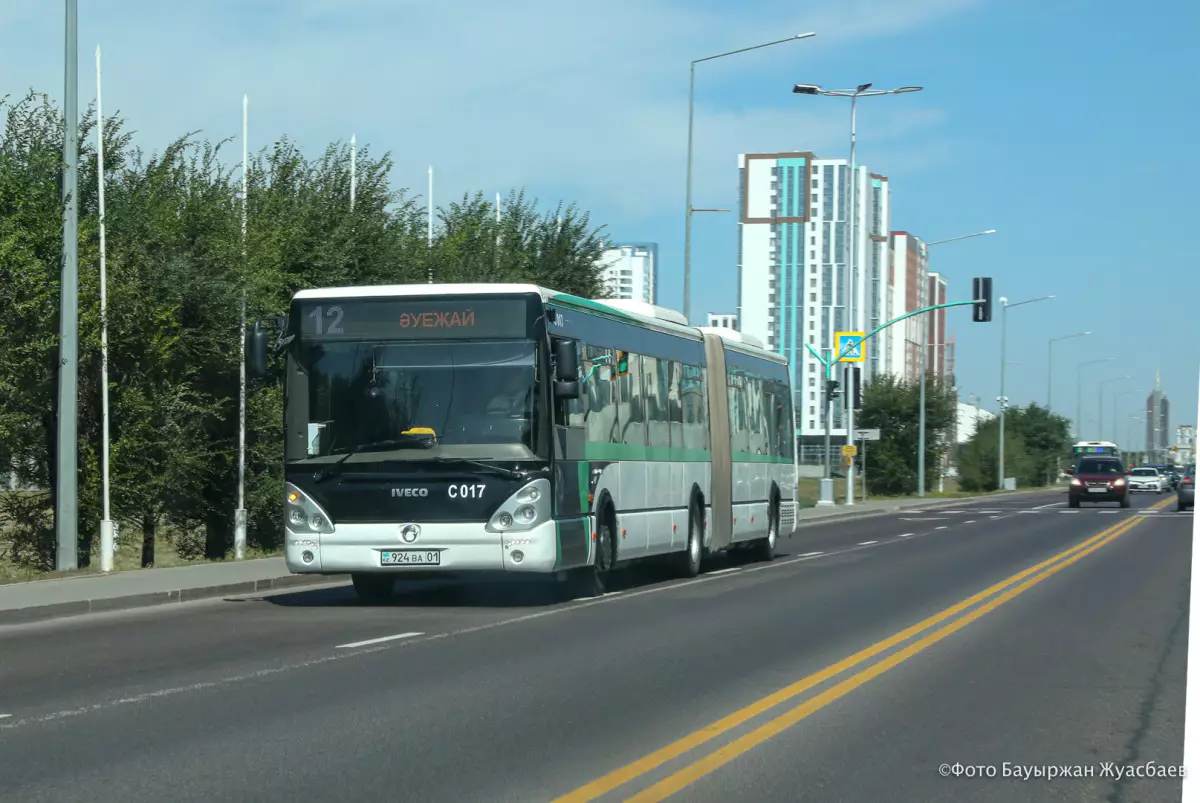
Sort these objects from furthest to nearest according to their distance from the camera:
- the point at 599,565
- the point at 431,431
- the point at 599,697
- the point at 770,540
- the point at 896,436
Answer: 1. the point at 896,436
2. the point at 770,540
3. the point at 599,565
4. the point at 431,431
5. the point at 599,697

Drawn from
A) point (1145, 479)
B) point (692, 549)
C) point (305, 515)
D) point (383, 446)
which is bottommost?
point (1145, 479)

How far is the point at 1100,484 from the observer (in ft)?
195

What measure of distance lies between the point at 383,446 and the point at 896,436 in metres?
68.3

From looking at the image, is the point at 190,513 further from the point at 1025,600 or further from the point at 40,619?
the point at 1025,600

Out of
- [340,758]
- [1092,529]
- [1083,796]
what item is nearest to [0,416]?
[340,758]

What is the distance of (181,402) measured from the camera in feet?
81.1

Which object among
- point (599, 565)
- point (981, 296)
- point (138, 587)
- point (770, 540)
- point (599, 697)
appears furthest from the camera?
point (981, 296)

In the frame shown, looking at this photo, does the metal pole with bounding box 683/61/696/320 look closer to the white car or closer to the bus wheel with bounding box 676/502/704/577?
the bus wheel with bounding box 676/502/704/577

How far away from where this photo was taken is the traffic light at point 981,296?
43875mm

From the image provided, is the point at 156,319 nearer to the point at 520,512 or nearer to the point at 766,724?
the point at 520,512

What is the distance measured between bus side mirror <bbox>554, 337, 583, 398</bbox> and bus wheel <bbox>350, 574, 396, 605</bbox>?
10.3 ft

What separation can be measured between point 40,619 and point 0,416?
5603mm

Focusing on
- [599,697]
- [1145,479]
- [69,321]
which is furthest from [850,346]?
[1145,479]

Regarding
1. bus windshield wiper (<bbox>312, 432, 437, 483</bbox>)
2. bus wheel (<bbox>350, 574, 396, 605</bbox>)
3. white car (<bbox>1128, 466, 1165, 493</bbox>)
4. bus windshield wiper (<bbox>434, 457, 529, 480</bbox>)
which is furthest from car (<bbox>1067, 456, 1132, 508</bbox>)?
bus windshield wiper (<bbox>312, 432, 437, 483</bbox>)
